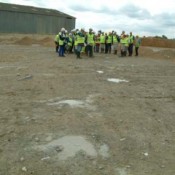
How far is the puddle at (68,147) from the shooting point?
752 centimetres

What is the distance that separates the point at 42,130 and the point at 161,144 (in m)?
2.51

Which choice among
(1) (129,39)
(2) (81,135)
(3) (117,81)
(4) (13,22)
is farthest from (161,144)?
(4) (13,22)

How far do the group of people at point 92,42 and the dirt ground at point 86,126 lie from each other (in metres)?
9.77

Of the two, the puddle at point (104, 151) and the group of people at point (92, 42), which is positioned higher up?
the group of people at point (92, 42)

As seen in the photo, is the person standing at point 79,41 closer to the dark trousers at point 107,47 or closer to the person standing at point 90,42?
the person standing at point 90,42

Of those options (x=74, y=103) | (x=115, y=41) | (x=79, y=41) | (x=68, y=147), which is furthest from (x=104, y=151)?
(x=115, y=41)

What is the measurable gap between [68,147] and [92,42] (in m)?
19.1

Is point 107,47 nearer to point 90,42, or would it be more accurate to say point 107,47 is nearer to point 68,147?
point 90,42

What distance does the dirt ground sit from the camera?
715cm

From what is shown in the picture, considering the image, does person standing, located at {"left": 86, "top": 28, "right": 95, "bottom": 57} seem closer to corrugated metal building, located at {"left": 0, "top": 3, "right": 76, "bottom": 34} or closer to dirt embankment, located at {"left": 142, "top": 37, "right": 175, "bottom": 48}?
A: dirt embankment, located at {"left": 142, "top": 37, "right": 175, "bottom": 48}

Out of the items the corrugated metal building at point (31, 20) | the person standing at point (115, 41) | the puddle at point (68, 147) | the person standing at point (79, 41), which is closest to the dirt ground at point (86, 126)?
the puddle at point (68, 147)

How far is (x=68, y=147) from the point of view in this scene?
780 cm

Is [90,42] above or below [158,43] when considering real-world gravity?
above

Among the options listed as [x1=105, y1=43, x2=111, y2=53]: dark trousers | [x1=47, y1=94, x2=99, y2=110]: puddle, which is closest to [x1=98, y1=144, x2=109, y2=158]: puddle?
[x1=47, y1=94, x2=99, y2=110]: puddle
